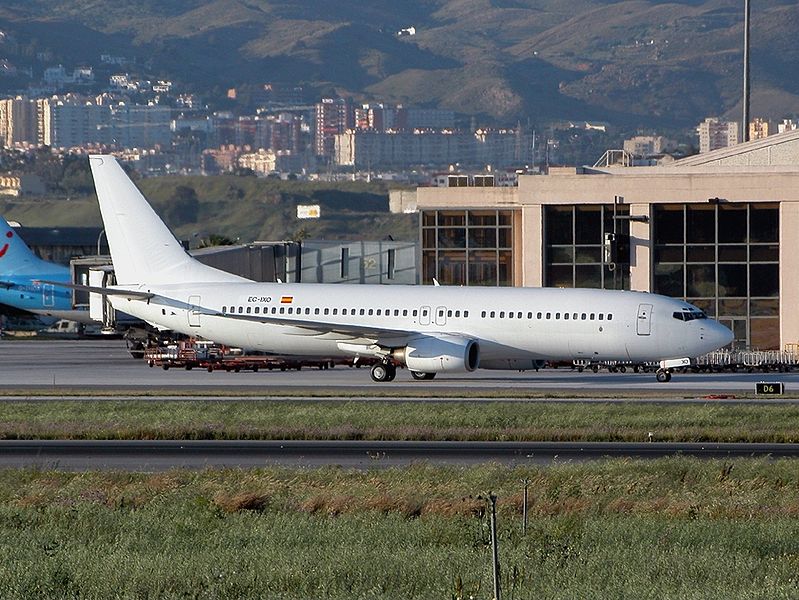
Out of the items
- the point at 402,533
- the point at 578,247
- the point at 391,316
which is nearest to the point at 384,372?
the point at 391,316

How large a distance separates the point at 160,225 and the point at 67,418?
20.5 m

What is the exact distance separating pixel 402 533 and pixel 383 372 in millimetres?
34841

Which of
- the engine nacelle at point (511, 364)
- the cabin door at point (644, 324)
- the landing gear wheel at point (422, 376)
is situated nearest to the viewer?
the cabin door at point (644, 324)

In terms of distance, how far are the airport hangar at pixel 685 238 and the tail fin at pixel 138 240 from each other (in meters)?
18.6

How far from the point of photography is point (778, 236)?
69.1m

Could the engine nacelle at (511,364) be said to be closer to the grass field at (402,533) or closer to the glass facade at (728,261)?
the glass facade at (728,261)

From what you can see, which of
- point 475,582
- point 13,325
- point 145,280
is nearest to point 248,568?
point 475,582

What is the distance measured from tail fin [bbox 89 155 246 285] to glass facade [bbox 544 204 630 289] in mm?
18534

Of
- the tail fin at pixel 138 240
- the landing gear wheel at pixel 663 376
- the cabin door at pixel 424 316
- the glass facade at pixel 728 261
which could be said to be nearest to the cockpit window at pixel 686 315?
the landing gear wheel at pixel 663 376

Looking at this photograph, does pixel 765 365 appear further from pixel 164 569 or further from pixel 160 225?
pixel 164 569

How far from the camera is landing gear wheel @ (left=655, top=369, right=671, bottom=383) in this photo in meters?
56.4

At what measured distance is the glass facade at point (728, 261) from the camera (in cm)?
6944

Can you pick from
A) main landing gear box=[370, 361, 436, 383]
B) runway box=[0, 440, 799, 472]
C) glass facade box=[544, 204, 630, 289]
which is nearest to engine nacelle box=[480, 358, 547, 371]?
main landing gear box=[370, 361, 436, 383]

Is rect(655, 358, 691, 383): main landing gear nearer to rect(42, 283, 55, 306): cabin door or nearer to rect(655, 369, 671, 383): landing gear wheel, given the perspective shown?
rect(655, 369, 671, 383): landing gear wheel
